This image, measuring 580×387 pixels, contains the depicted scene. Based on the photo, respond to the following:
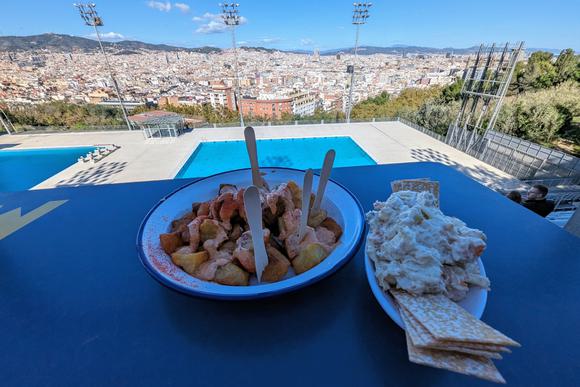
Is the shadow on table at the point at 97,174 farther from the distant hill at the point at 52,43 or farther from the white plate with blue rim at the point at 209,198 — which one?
the distant hill at the point at 52,43

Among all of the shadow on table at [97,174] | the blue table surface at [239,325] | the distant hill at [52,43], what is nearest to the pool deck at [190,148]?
the shadow on table at [97,174]

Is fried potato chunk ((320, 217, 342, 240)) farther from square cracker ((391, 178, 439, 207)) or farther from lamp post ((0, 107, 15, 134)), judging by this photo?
lamp post ((0, 107, 15, 134))

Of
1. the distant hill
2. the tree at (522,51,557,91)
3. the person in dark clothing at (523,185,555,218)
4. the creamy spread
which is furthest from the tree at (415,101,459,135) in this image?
the distant hill

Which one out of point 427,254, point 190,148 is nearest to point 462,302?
point 427,254

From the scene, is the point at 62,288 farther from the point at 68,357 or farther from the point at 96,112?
the point at 96,112

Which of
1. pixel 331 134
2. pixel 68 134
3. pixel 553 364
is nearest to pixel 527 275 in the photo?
pixel 553 364

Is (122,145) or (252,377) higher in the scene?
(252,377)
